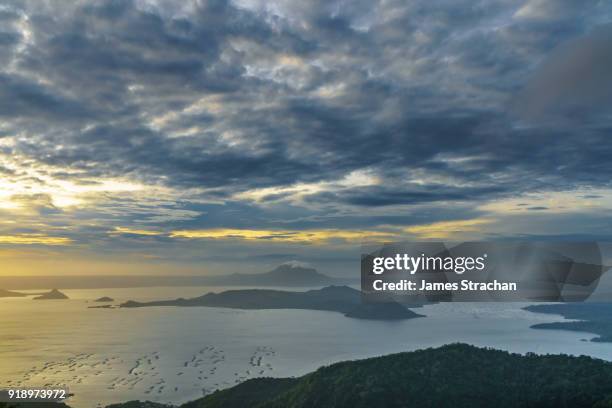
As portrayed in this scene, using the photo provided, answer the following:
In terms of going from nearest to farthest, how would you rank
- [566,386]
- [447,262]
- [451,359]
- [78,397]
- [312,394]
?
1. [447,262]
2. [566,386]
3. [312,394]
4. [451,359]
5. [78,397]

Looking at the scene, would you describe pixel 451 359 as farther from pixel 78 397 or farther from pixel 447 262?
pixel 78 397

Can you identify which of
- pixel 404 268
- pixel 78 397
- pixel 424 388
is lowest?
pixel 78 397

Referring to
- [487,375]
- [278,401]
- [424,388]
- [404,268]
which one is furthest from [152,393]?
[404,268]
